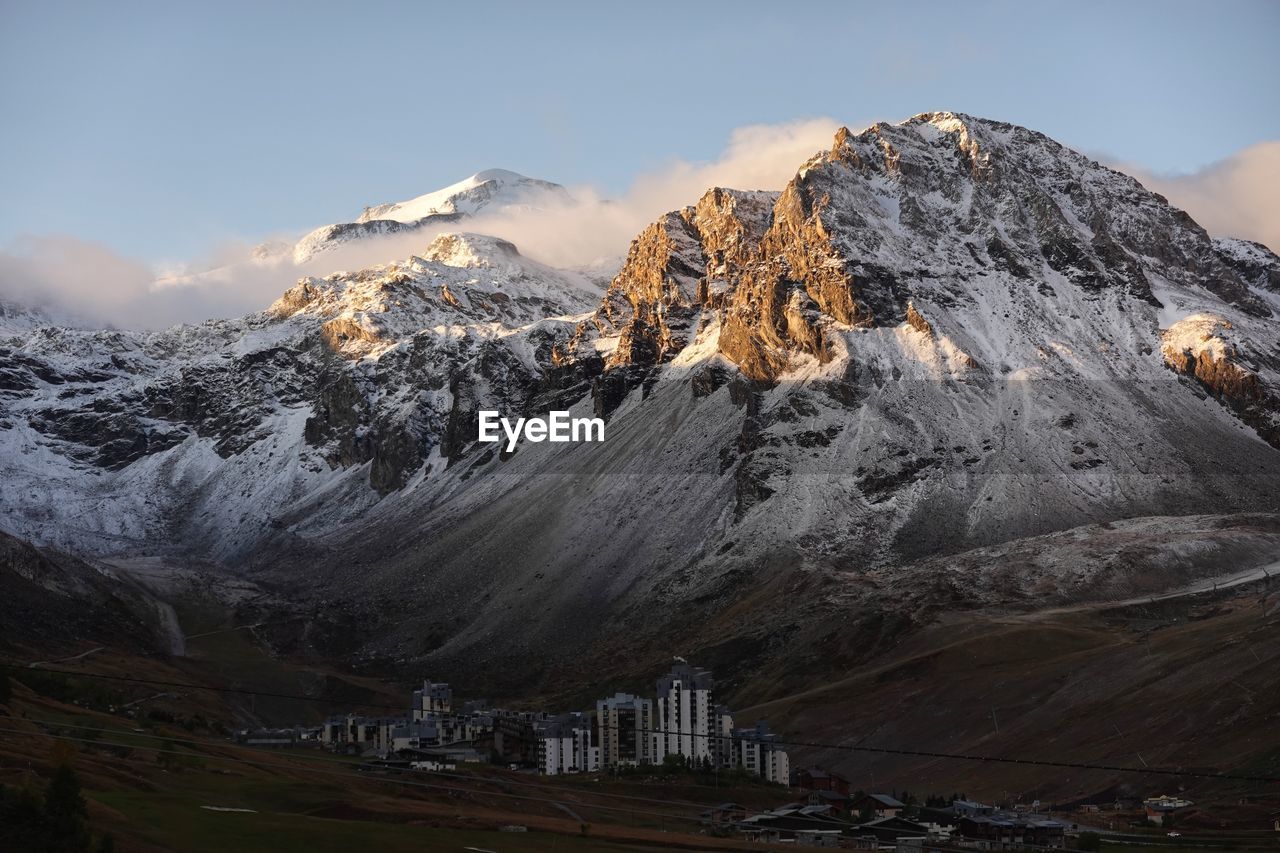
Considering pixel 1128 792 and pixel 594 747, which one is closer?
pixel 1128 792

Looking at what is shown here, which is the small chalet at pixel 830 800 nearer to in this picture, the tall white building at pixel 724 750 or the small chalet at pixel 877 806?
the small chalet at pixel 877 806

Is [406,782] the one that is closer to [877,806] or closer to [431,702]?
[877,806]

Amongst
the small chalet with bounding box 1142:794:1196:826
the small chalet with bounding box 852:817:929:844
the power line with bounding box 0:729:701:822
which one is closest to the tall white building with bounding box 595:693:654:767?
the power line with bounding box 0:729:701:822

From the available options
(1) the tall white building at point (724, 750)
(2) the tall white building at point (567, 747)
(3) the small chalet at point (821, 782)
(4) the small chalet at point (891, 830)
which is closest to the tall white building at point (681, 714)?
(1) the tall white building at point (724, 750)

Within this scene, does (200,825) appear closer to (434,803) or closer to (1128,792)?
(434,803)

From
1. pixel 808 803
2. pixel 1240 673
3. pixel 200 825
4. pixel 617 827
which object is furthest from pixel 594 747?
pixel 200 825

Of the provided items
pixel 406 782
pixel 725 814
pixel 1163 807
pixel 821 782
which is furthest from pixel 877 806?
pixel 406 782
